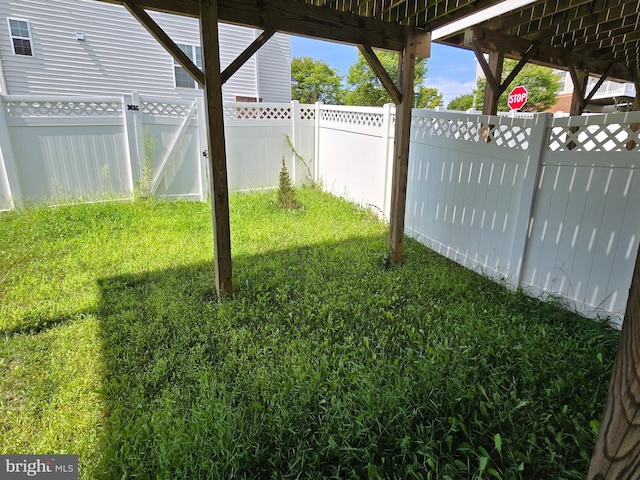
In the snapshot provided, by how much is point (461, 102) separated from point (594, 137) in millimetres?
23413

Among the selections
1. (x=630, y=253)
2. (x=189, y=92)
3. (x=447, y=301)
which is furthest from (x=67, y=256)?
(x=189, y=92)

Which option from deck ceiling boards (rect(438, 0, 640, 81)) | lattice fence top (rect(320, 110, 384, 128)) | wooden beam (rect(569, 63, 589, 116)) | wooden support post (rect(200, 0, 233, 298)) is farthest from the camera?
wooden beam (rect(569, 63, 589, 116))

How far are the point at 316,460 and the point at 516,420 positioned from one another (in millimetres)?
1051

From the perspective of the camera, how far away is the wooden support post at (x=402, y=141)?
341cm

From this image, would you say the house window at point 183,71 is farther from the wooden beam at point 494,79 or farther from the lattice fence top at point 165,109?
the wooden beam at point 494,79

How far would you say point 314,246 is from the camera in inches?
169

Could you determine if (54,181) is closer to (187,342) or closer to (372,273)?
(187,342)

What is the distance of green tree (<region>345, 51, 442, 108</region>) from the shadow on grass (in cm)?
2200

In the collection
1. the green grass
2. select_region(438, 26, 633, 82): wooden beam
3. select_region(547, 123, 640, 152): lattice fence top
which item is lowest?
the green grass

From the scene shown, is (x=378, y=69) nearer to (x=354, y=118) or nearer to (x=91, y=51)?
(x=354, y=118)

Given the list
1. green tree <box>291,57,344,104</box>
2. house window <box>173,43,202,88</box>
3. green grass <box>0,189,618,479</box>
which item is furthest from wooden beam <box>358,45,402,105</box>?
green tree <box>291,57,344,104</box>

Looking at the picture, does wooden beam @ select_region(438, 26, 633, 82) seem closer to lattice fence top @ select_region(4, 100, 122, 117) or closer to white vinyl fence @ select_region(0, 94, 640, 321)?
white vinyl fence @ select_region(0, 94, 640, 321)

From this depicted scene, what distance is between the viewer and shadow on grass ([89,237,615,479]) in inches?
64.4

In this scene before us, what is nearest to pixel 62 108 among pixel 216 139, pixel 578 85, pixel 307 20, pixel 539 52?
pixel 216 139
